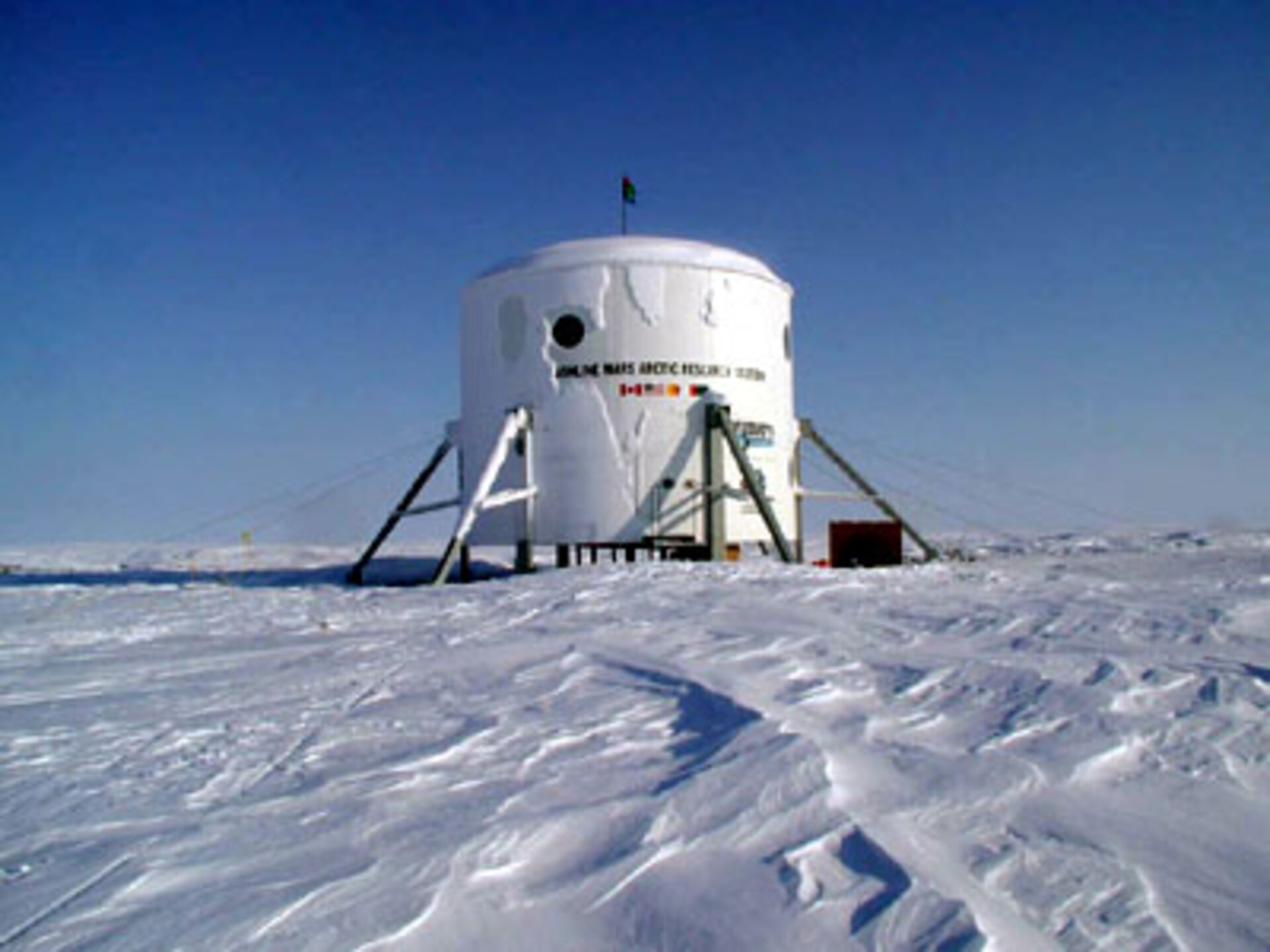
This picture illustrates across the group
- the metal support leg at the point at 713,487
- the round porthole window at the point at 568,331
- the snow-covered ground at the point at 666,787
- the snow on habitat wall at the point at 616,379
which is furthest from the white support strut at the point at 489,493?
the snow-covered ground at the point at 666,787

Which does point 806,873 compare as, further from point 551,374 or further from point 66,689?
point 551,374

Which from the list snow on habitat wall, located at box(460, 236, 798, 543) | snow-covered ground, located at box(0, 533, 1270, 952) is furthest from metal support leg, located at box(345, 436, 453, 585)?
snow-covered ground, located at box(0, 533, 1270, 952)

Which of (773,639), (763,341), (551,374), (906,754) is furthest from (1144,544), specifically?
(906,754)

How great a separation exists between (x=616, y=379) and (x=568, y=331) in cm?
110

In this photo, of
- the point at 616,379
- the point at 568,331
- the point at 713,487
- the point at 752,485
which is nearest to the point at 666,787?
the point at 752,485

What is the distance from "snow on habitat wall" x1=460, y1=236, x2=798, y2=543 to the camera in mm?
14109

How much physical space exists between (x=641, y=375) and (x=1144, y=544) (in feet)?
36.6

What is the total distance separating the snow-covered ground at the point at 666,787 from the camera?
2.30m

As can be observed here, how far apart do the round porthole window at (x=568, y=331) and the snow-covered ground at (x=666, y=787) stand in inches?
317

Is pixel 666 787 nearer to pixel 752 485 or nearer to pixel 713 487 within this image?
pixel 752 485

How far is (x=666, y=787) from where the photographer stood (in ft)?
10.6

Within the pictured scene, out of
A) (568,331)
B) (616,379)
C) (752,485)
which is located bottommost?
(752,485)

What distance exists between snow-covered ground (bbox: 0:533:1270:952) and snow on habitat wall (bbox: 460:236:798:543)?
A: 736 cm

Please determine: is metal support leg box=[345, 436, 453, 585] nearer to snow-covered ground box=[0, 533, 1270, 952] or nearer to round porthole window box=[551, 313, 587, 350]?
round porthole window box=[551, 313, 587, 350]
